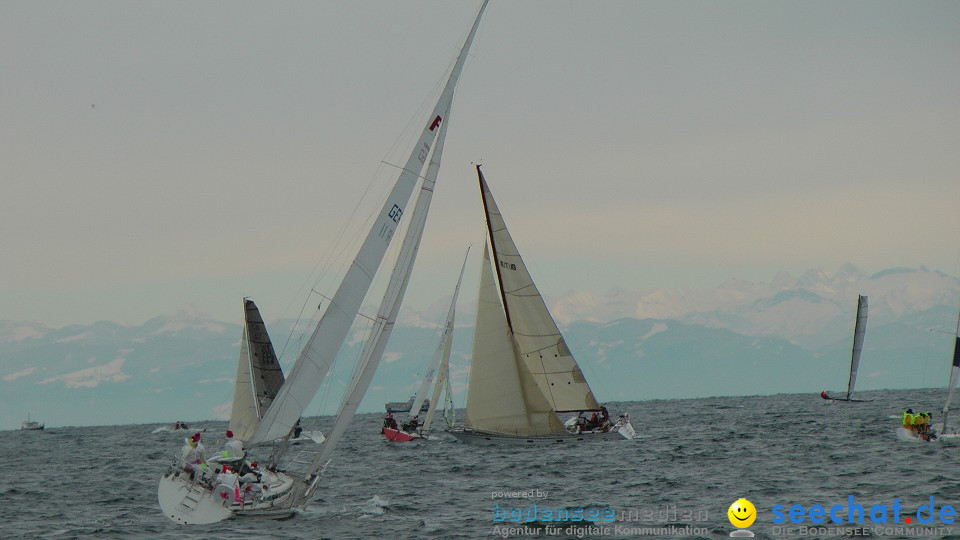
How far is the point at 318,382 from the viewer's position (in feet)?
107

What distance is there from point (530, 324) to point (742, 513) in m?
22.3

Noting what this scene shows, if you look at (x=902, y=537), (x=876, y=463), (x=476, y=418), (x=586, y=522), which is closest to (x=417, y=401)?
(x=476, y=418)

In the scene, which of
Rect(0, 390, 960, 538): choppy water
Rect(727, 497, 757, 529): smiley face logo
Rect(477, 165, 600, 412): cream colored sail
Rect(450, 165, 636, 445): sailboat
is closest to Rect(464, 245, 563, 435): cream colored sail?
Rect(450, 165, 636, 445): sailboat

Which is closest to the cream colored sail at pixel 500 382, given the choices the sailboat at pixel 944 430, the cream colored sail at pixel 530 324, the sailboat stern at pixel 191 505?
the cream colored sail at pixel 530 324

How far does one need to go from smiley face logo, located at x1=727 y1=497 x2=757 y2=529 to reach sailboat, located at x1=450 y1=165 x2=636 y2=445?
1899 cm

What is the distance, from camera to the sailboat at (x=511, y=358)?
50812mm

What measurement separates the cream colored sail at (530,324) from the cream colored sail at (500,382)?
0.62m

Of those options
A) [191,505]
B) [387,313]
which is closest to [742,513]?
[387,313]

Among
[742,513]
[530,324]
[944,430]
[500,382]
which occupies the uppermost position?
[530,324]

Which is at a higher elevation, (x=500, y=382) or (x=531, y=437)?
(x=500, y=382)

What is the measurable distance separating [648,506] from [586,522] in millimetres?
3696

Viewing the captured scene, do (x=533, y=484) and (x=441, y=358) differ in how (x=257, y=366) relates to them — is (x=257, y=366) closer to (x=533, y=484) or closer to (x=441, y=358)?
(x=441, y=358)

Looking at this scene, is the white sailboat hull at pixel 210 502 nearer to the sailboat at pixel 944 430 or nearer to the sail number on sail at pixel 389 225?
the sail number on sail at pixel 389 225

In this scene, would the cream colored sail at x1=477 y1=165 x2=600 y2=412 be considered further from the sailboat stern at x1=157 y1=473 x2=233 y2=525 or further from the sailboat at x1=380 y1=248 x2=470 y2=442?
the sailboat stern at x1=157 y1=473 x2=233 y2=525
